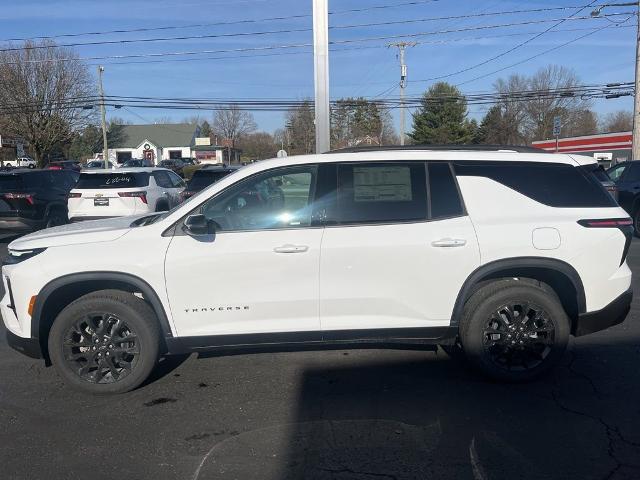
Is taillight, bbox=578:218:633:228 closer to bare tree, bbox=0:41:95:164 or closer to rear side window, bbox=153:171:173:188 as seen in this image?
rear side window, bbox=153:171:173:188

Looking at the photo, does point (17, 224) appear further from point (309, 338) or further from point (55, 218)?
point (309, 338)

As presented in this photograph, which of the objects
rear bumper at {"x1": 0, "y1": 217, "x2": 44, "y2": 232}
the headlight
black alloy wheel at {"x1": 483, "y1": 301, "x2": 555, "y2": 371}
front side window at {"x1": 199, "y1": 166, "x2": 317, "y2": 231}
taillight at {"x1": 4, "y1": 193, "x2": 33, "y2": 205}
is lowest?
A: black alloy wheel at {"x1": 483, "y1": 301, "x2": 555, "y2": 371}

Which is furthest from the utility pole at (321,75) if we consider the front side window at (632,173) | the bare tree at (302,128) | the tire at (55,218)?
the bare tree at (302,128)

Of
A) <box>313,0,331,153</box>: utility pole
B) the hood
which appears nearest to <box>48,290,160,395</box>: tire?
the hood

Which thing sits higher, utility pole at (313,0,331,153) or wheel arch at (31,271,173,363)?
utility pole at (313,0,331,153)

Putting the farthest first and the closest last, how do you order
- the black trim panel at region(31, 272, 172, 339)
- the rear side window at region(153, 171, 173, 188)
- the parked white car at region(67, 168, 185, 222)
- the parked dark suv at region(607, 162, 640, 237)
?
the rear side window at region(153, 171, 173, 188), the parked dark suv at region(607, 162, 640, 237), the parked white car at region(67, 168, 185, 222), the black trim panel at region(31, 272, 172, 339)

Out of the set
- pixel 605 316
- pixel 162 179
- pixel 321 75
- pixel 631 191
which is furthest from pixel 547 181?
pixel 162 179

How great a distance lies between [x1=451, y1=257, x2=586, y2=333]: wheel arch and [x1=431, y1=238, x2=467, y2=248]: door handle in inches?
9.7

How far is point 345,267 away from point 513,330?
148cm

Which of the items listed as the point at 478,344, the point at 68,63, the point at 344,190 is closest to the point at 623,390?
the point at 478,344

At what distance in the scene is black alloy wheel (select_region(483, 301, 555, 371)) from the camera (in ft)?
15.0

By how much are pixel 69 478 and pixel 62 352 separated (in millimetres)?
1318

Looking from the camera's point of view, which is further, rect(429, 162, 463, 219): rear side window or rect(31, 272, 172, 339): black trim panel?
rect(429, 162, 463, 219): rear side window

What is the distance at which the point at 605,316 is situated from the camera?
4.62 metres
